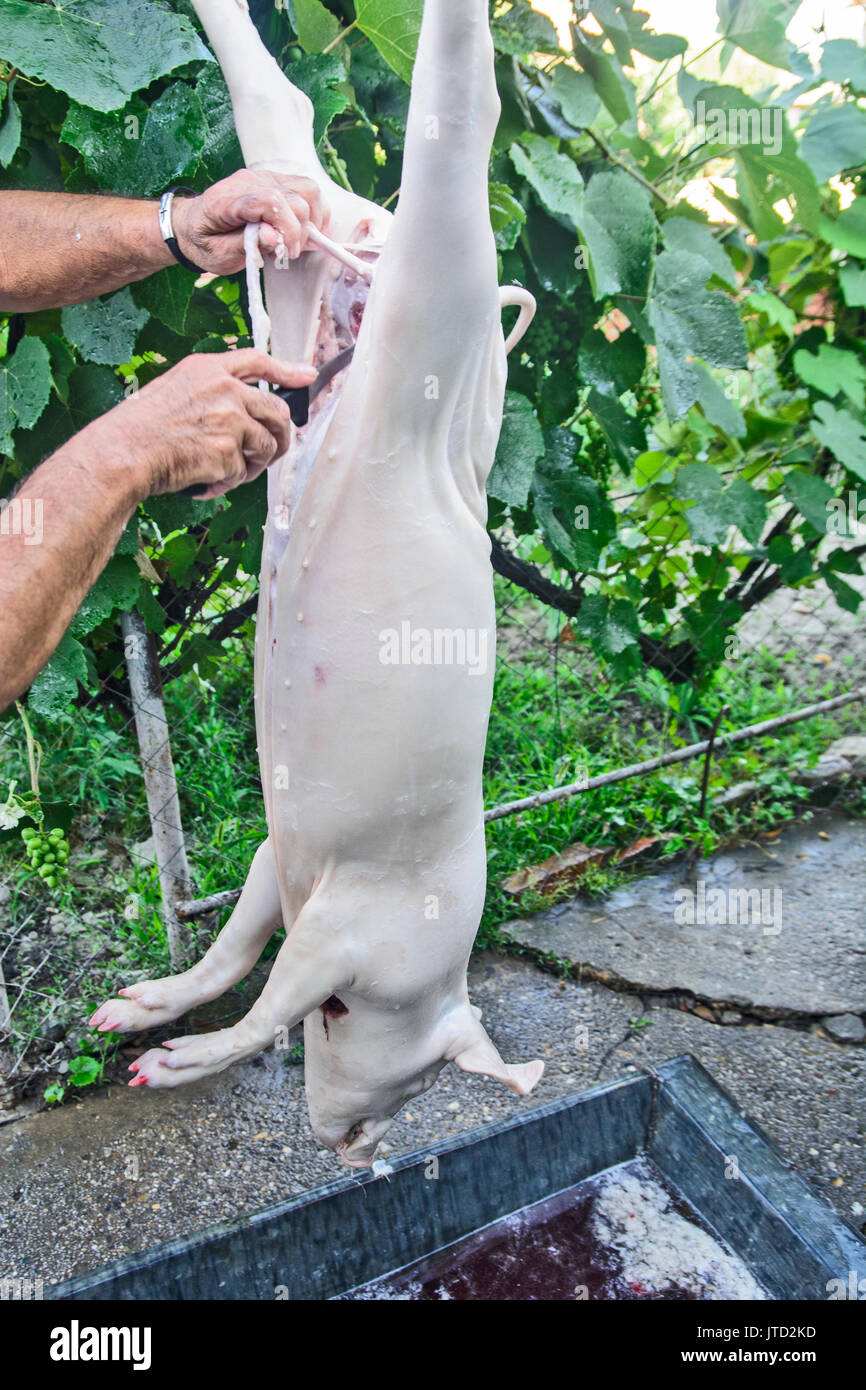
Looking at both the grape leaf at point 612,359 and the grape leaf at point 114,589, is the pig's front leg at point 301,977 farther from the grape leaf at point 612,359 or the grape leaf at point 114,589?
the grape leaf at point 612,359

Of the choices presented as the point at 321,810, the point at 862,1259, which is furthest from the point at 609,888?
the point at 321,810

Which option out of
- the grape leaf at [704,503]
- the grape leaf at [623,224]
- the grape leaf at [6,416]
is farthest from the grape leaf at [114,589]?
the grape leaf at [704,503]

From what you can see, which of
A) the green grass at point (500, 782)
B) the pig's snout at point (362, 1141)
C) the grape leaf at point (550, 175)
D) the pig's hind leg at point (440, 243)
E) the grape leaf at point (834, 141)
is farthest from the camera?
the green grass at point (500, 782)

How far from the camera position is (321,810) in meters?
1.48

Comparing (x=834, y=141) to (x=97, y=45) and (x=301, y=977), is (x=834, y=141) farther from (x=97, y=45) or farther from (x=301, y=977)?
(x=301, y=977)

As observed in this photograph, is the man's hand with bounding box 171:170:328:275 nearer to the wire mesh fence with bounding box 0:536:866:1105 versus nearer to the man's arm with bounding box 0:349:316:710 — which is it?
the man's arm with bounding box 0:349:316:710

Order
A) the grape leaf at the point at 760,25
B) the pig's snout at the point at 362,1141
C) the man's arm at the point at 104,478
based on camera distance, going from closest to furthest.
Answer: the man's arm at the point at 104,478 → the pig's snout at the point at 362,1141 → the grape leaf at the point at 760,25

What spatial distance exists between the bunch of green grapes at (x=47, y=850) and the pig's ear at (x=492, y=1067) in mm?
1157

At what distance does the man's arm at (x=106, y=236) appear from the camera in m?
1.41

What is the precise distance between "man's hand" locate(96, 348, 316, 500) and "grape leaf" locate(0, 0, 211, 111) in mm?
457

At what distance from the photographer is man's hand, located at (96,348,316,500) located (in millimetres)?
1269

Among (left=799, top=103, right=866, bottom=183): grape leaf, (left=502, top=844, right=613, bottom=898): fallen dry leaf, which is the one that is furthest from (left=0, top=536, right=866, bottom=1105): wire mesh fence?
(left=799, top=103, right=866, bottom=183): grape leaf
